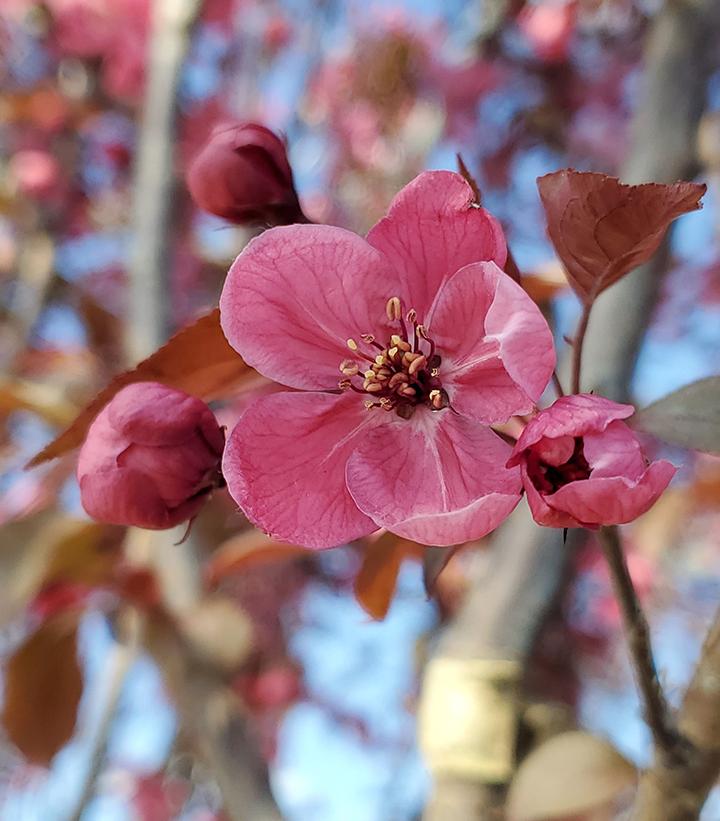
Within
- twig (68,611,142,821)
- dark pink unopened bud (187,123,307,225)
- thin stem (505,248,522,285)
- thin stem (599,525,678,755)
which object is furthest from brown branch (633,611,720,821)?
twig (68,611,142,821)

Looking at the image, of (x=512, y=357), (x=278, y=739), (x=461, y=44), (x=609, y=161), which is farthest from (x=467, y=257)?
(x=278, y=739)

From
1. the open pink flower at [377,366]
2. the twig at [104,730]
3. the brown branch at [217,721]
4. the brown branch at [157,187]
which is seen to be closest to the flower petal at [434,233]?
the open pink flower at [377,366]

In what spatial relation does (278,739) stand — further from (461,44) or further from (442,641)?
(461,44)

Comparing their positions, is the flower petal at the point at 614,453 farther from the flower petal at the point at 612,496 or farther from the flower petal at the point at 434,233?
the flower petal at the point at 434,233

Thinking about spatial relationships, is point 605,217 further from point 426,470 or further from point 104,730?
point 104,730

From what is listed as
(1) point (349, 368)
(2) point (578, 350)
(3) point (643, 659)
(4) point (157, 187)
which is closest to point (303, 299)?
(1) point (349, 368)

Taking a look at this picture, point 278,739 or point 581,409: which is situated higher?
point 581,409

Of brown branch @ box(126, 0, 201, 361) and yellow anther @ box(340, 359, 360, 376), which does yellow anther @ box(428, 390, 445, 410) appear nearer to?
yellow anther @ box(340, 359, 360, 376)
